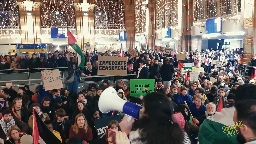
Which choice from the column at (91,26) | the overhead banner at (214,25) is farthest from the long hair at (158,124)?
the column at (91,26)

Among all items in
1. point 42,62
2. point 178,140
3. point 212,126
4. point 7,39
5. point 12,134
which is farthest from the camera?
point 7,39

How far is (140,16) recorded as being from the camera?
160ft

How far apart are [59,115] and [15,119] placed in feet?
2.88

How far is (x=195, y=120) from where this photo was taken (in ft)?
24.7

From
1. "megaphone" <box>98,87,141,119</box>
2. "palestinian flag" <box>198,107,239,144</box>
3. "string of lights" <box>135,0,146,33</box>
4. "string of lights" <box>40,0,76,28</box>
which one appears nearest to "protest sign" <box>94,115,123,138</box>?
"palestinian flag" <box>198,107,239,144</box>

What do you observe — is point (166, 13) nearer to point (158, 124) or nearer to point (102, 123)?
point (102, 123)

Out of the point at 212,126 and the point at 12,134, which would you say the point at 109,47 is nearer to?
the point at 12,134

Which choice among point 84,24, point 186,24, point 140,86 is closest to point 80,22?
point 84,24

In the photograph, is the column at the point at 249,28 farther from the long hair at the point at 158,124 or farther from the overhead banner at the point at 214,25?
the long hair at the point at 158,124

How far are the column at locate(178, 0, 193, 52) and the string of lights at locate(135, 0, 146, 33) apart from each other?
1432 centimetres

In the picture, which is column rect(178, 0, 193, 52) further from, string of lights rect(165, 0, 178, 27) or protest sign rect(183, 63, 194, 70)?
protest sign rect(183, 63, 194, 70)

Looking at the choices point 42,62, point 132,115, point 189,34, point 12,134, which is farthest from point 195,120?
point 189,34

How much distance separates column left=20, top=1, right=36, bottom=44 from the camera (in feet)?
132

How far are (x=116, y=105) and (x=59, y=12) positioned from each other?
134 ft
